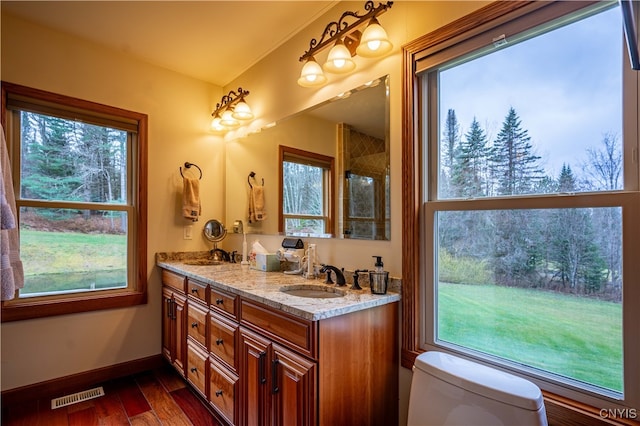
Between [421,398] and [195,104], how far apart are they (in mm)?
2967

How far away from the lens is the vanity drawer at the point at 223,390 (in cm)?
171

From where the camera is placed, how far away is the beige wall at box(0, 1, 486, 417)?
1661 mm

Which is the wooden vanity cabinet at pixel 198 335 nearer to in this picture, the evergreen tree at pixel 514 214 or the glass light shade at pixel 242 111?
the glass light shade at pixel 242 111

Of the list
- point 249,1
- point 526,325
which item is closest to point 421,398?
point 526,325

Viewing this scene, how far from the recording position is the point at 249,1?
197cm

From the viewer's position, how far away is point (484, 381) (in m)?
1.05

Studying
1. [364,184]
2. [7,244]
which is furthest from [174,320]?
[364,184]

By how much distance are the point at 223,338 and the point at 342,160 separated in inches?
49.5

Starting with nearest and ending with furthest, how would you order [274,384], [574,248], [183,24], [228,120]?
[574,248]
[274,384]
[183,24]
[228,120]

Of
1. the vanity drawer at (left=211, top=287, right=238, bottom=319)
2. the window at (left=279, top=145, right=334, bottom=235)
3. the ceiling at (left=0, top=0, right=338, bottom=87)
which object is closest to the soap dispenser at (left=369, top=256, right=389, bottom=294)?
the window at (left=279, top=145, right=334, bottom=235)

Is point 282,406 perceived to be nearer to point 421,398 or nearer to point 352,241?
point 421,398

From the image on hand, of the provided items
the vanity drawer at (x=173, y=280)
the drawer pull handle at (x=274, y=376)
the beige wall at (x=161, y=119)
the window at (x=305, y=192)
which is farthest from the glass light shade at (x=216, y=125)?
the drawer pull handle at (x=274, y=376)

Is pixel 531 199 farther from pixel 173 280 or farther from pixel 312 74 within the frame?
pixel 173 280

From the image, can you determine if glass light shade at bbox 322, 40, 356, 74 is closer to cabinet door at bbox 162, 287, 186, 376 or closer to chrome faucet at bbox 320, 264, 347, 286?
chrome faucet at bbox 320, 264, 347, 286
